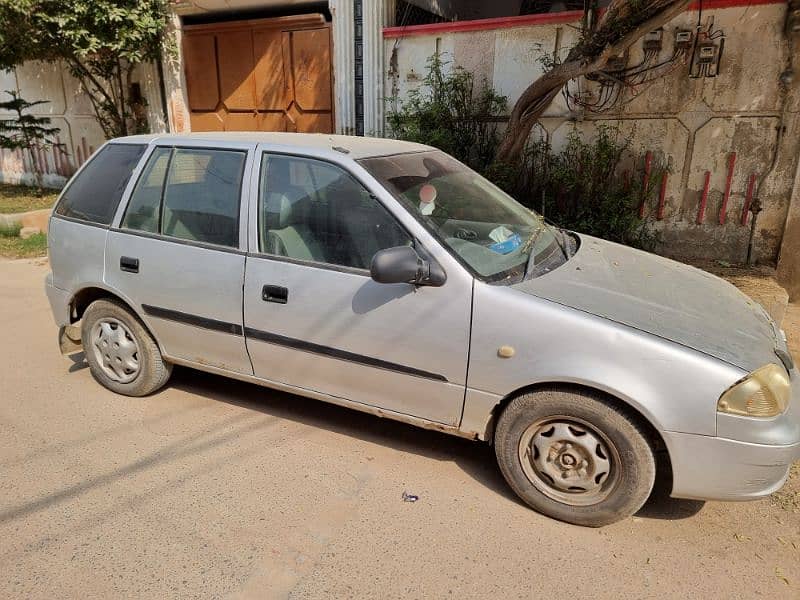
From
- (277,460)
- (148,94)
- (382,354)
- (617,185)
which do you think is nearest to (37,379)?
(277,460)

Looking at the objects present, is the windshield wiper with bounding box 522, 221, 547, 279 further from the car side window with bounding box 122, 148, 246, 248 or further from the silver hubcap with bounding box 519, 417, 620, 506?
the car side window with bounding box 122, 148, 246, 248

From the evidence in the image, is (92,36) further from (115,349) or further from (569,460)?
(569,460)

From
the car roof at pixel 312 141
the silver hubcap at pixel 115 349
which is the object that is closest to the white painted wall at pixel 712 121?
the car roof at pixel 312 141

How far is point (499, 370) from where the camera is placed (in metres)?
2.82

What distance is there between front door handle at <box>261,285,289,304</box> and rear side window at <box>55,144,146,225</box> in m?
1.35

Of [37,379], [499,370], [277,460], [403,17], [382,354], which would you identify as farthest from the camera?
[403,17]

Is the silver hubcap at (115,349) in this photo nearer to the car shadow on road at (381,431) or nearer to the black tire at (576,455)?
the car shadow on road at (381,431)

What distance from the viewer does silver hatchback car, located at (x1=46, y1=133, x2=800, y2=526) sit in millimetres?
2559

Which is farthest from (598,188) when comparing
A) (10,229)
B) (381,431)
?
(10,229)

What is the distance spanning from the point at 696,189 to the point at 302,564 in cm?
583

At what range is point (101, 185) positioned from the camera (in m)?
3.98

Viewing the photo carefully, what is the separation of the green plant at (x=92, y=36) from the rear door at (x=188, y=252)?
6.65 m

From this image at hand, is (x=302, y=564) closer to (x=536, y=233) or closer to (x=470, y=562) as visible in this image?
(x=470, y=562)

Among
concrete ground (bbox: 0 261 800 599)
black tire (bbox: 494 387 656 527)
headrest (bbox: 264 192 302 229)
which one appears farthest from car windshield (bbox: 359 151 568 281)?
concrete ground (bbox: 0 261 800 599)
